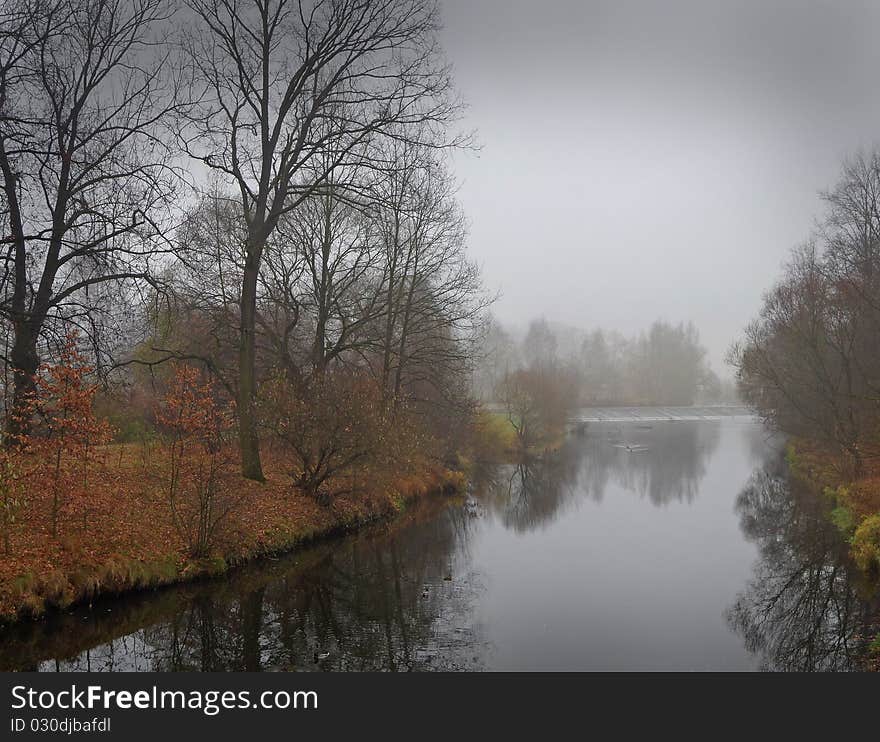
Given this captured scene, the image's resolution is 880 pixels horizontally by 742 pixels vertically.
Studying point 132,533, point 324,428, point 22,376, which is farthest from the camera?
point 324,428

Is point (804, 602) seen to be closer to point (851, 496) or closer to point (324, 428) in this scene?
point (851, 496)

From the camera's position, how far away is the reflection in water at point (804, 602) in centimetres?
985

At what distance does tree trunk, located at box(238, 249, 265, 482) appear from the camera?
16.1 metres

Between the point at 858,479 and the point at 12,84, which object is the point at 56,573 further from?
the point at 858,479

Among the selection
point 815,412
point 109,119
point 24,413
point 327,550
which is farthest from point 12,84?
point 815,412

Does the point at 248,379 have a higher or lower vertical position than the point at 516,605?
higher

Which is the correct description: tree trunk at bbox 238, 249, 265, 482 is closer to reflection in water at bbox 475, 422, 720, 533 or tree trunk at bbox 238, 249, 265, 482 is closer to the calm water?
the calm water

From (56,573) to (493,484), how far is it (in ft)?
69.7

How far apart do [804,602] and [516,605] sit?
5.22 m

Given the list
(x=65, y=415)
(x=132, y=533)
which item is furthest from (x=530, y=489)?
(x=65, y=415)

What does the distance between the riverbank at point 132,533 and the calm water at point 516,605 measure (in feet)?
1.25

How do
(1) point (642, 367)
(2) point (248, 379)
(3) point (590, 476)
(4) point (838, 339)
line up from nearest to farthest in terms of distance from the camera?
(2) point (248, 379)
(4) point (838, 339)
(3) point (590, 476)
(1) point (642, 367)

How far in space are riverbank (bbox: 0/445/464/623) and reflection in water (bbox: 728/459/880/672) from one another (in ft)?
30.6

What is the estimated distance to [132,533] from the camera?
12016mm
